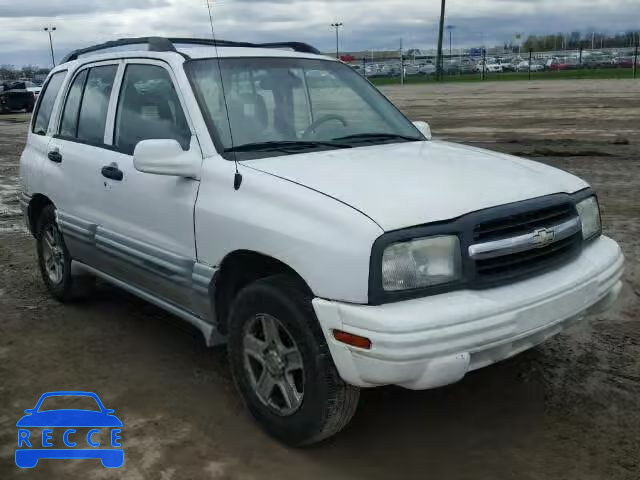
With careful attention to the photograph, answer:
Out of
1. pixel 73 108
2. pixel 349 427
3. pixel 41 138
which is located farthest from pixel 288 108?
pixel 41 138

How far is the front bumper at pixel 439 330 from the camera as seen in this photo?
2846 mm

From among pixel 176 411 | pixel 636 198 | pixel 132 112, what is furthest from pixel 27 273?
pixel 636 198

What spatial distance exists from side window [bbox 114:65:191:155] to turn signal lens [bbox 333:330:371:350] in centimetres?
153

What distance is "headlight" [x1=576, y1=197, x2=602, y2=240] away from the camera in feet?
12.1

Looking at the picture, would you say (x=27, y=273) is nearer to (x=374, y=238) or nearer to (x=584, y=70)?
(x=374, y=238)

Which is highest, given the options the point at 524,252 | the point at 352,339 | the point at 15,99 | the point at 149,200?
the point at 149,200

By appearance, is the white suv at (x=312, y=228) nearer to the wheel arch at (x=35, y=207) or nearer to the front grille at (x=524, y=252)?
the front grille at (x=524, y=252)

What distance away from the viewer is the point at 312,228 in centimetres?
307

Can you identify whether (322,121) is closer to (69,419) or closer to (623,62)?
(69,419)

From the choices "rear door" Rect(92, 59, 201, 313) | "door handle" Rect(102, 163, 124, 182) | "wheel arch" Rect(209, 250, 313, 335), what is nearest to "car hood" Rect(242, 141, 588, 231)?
"wheel arch" Rect(209, 250, 313, 335)

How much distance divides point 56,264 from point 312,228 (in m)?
3.27

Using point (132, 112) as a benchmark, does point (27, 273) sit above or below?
below

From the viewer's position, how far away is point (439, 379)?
293cm

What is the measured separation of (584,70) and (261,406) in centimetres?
5401
